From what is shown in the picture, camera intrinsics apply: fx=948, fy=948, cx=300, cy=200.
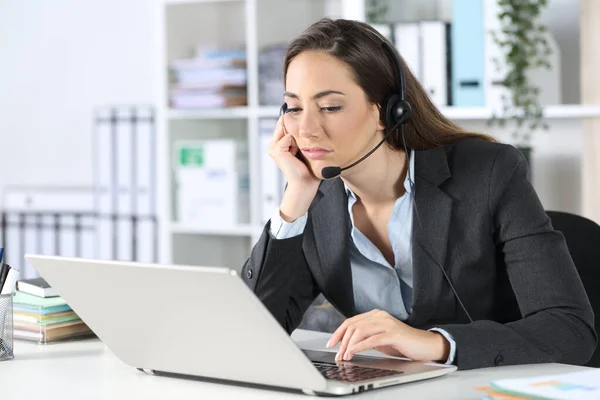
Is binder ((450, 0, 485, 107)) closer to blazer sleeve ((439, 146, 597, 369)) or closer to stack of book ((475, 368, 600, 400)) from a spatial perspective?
blazer sleeve ((439, 146, 597, 369))

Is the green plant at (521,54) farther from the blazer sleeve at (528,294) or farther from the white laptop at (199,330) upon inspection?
the white laptop at (199,330)

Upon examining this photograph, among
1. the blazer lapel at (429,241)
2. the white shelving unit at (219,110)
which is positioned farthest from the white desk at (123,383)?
the white shelving unit at (219,110)

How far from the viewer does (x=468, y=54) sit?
9.71ft

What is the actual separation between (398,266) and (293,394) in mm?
604

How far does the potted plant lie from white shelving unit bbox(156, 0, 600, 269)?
301 mm

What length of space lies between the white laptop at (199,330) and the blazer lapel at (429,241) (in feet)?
1.01

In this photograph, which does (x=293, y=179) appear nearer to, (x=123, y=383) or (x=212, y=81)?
(x=123, y=383)

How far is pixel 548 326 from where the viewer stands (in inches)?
58.1

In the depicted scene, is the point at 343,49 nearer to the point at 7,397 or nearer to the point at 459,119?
the point at 7,397

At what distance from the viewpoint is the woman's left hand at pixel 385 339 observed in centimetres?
132

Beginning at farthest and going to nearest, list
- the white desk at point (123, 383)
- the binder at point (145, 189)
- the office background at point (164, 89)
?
1. the binder at point (145, 189)
2. the office background at point (164, 89)
3. the white desk at point (123, 383)

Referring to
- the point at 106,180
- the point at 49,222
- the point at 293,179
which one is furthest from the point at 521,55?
the point at 49,222

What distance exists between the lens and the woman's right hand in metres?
1.71

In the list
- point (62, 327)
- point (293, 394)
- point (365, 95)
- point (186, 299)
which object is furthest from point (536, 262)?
point (62, 327)
